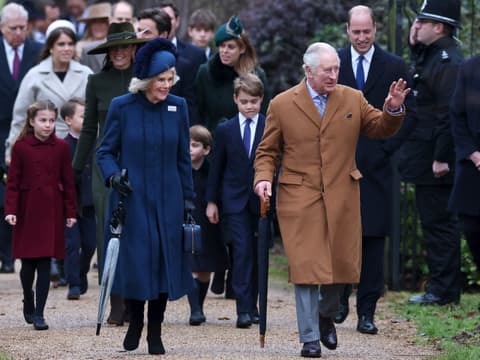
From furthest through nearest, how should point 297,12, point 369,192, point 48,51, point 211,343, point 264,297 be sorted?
point 297,12
point 48,51
point 369,192
point 211,343
point 264,297

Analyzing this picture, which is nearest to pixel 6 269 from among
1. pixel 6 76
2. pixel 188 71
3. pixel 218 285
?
pixel 6 76

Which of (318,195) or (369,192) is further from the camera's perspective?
(369,192)

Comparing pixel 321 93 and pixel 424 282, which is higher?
pixel 321 93

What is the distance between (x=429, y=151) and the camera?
452 inches

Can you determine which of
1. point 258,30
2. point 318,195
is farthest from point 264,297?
point 258,30

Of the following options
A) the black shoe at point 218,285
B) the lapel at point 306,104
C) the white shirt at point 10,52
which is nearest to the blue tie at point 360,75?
the lapel at point 306,104

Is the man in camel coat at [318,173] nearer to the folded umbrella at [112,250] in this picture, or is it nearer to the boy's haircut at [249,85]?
the folded umbrella at [112,250]

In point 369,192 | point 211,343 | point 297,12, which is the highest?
point 297,12

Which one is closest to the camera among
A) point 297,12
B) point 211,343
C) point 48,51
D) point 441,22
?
point 211,343

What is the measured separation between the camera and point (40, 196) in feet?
33.5

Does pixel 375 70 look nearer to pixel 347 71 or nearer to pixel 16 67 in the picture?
pixel 347 71

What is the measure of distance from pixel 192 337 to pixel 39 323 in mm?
1104

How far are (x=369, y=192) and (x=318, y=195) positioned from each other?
145 cm

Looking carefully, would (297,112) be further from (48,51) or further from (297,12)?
(297,12)
